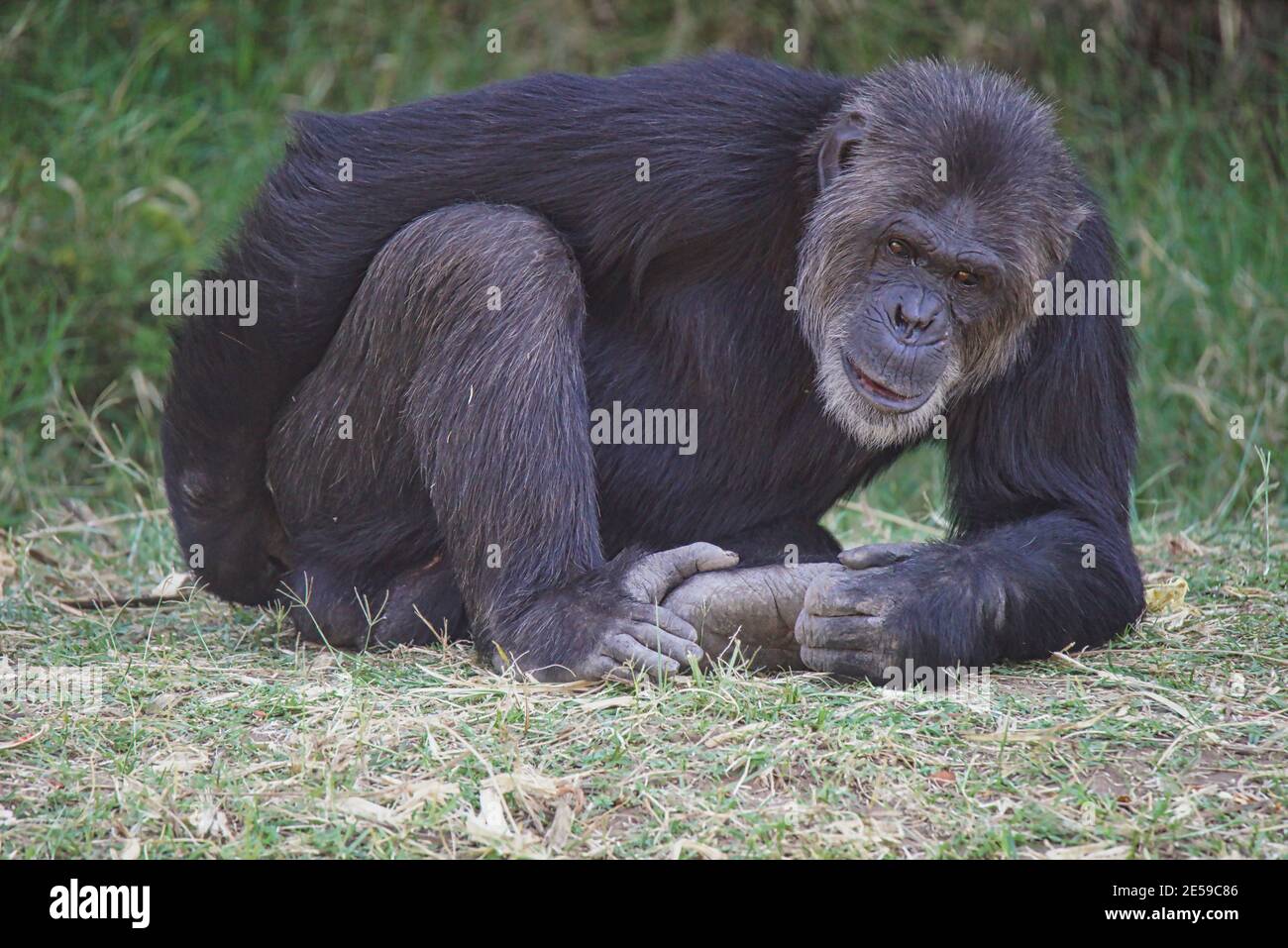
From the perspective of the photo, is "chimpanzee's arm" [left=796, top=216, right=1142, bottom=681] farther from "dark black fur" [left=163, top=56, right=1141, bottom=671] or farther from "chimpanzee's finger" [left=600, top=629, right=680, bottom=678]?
"chimpanzee's finger" [left=600, top=629, right=680, bottom=678]

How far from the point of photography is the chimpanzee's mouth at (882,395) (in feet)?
14.0

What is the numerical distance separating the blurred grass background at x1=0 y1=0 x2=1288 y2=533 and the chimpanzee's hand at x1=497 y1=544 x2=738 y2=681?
7.97 ft

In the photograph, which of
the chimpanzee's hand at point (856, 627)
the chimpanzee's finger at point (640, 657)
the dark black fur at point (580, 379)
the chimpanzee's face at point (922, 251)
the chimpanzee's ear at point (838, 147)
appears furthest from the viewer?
the chimpanzee's ear at point (838, 147)

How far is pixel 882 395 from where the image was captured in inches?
169

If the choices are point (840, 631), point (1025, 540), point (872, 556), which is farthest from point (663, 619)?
point (1025, 540)

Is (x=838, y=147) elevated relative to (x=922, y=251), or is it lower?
elevated

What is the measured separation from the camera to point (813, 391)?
452 cm

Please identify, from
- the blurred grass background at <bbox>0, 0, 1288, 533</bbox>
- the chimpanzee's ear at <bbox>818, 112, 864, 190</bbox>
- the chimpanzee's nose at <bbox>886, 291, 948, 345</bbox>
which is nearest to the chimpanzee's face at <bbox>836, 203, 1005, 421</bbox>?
the chimpanzee's nose at <bbox>886, 291, 948, 345</bbox>

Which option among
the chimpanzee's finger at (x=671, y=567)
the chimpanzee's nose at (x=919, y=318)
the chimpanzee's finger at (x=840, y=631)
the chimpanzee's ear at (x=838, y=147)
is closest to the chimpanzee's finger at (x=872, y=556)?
the chimpanzee's finger at (x=840, y=631)

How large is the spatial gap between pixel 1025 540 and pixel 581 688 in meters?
1.31

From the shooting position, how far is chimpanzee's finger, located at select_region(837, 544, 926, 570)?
164 inches

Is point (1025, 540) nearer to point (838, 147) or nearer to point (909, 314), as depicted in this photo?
point (909, 314)

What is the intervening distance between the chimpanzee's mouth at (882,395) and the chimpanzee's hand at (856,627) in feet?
1.65

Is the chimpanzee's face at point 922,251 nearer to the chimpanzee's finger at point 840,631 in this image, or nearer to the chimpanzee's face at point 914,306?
the chimpanzee's face at point 914,306
